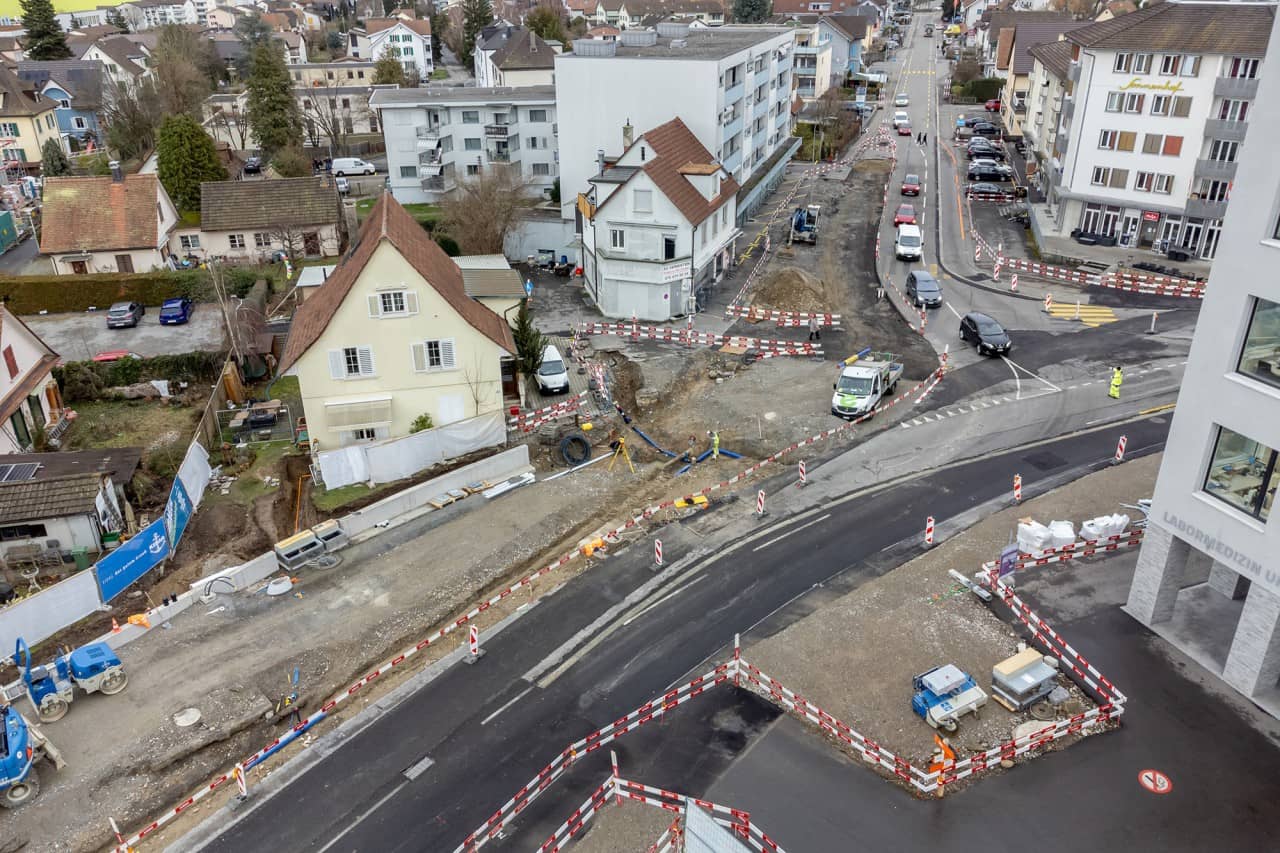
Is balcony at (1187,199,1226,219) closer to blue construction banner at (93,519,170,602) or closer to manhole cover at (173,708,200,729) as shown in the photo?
blue construction banner at (93,519,170,602)

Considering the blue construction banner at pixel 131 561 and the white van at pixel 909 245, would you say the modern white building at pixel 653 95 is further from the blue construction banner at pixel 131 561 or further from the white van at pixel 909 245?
the blue construction banner at pixel 131 561

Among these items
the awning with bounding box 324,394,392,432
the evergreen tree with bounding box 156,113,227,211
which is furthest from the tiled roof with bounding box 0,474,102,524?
the evergreen tree with bounding box 156,113,227,211

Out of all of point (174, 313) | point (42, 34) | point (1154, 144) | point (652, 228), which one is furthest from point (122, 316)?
point (42, 34)

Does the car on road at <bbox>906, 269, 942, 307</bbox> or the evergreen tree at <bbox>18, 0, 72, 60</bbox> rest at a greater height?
the evergreen tree at <bbox>18, 0, 72, 60</bbox>

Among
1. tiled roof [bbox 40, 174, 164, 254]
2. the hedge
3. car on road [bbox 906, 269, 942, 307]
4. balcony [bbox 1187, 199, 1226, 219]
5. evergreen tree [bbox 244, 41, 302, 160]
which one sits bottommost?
the hedge

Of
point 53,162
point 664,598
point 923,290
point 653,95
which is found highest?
point 653,95

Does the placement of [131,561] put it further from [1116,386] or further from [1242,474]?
[1116,386]
